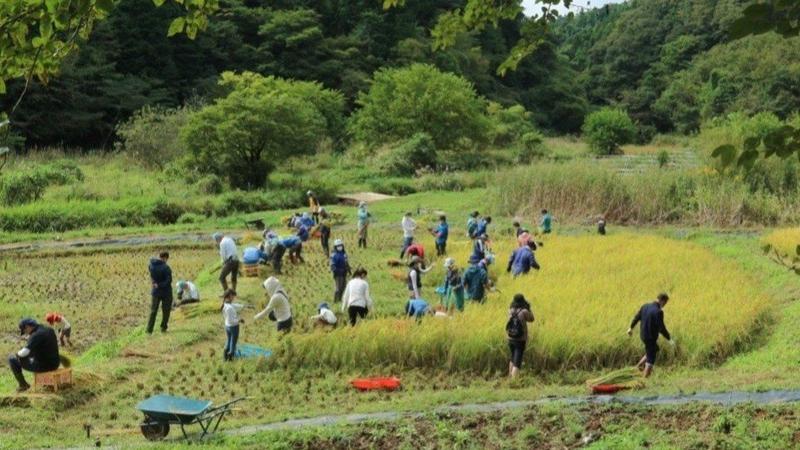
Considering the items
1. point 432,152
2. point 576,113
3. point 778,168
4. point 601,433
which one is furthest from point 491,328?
point 576,113

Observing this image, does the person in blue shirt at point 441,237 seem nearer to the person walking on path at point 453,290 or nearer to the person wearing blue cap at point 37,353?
the person walking on path at point 453,290

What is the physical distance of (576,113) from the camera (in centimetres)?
6806

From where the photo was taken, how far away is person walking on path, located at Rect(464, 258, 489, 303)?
45.9ft

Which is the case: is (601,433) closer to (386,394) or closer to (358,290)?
(386,394)

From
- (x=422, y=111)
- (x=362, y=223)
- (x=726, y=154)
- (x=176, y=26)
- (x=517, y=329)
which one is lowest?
(x=517, y=329)

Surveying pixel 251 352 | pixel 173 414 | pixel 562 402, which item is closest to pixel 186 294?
pixel 251 352

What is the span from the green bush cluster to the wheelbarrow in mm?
18843

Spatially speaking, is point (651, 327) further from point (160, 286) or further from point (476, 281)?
point (160, 286)

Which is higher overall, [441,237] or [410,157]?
[410,157]

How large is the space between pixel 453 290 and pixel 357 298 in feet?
5.93

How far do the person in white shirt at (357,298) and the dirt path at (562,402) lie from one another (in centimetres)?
316

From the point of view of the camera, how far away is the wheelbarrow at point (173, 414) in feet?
28.7

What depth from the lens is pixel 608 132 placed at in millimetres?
51250

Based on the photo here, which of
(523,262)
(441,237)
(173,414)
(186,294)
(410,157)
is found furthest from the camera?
(410,157)
